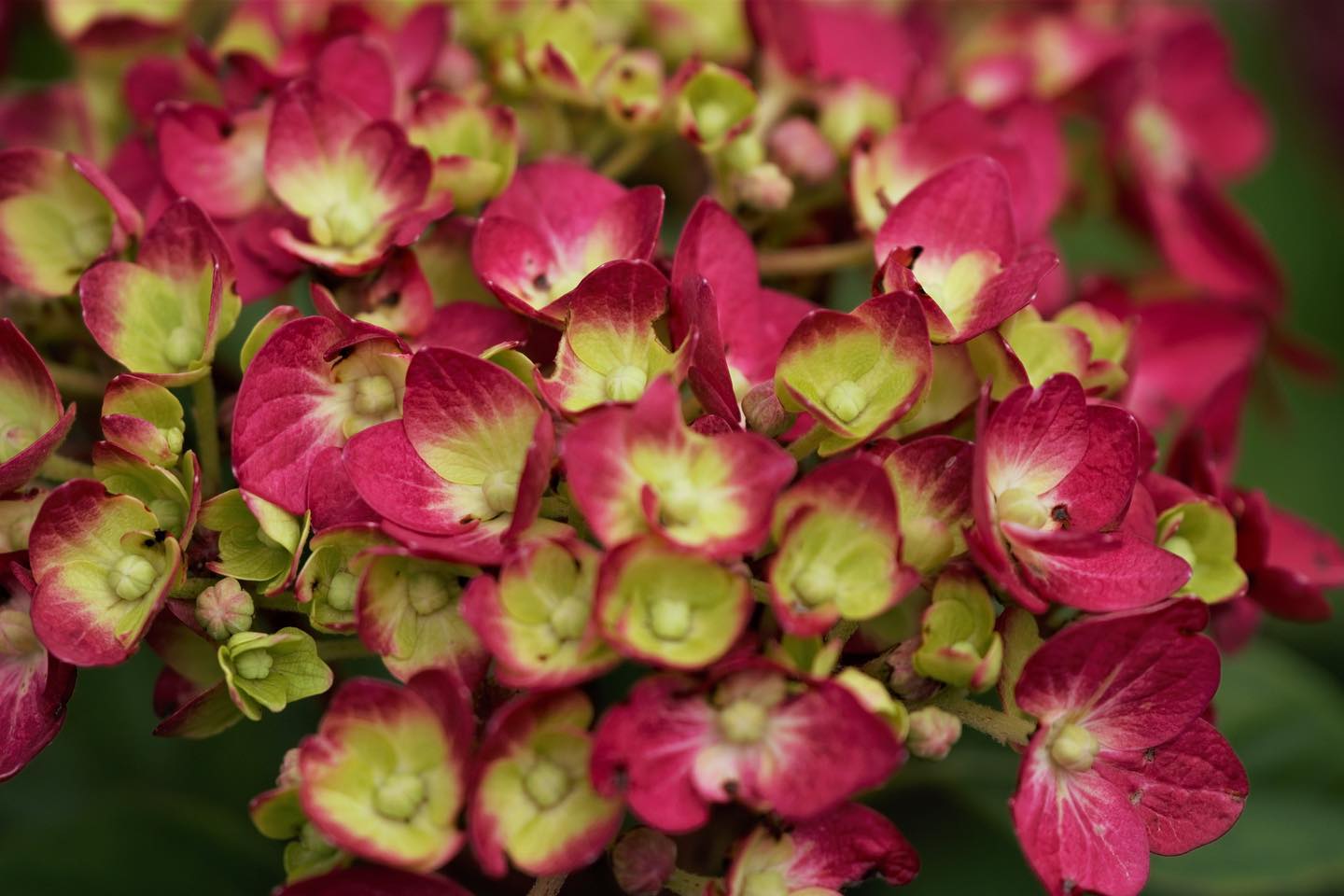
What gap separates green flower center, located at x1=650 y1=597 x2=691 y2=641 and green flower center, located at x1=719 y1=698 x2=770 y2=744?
1.3 inches

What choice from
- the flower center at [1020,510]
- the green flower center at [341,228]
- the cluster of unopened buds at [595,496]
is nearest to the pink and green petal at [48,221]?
the cluster of unopened buds at [595,496]

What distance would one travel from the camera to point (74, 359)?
0.72 metres

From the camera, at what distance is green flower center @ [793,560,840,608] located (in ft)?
1.67

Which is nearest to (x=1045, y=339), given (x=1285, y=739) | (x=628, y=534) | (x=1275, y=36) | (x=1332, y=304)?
(x=628, y=534)

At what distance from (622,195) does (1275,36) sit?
1.54 meters

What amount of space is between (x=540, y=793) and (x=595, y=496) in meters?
0.11

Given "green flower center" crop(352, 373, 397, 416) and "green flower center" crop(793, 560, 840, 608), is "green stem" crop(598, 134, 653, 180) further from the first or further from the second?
"green flower center" crop(793, 560, 840, 608)

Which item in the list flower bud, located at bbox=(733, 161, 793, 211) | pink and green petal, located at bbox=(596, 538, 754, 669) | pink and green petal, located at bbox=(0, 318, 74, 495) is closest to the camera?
pink and green petal, located at bbox=(596, 538, 754, 669)

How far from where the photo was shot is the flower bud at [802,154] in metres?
0.75

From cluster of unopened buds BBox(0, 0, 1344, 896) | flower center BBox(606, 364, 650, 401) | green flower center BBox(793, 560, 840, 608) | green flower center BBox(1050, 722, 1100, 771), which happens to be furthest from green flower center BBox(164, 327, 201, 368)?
green flower center BBox(1050, 722, 1100, 771)

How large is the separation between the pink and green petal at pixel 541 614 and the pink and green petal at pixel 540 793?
1cm

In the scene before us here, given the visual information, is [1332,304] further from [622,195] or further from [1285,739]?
[622,195]

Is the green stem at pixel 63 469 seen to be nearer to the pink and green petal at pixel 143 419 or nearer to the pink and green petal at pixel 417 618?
the pink and green petal at pixel 143 419

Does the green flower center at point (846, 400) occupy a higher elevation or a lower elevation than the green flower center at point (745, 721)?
higher
